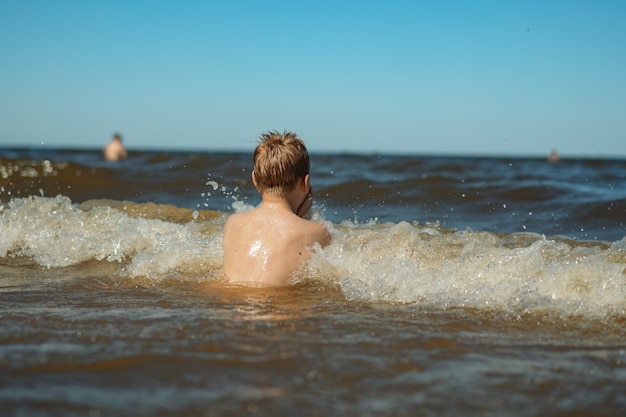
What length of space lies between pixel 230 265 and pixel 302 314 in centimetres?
102

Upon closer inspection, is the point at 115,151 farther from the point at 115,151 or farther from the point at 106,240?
the point at 106,240

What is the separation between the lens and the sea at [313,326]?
2.18 meters

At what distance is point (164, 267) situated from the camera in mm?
4871

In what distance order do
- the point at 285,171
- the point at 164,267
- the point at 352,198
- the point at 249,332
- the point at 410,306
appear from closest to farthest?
the point at 249,332
the point at 410,306
the point at 285,171
the point at 164,267
the point at 352,198

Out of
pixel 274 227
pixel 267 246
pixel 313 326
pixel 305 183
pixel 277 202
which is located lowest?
pixel 313 326

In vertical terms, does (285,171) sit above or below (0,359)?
above

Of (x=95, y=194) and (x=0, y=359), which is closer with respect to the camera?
(x=0, y=359)

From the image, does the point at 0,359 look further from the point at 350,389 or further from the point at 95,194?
the point at 95,194

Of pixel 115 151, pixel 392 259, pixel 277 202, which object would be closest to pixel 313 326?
pixel 277 202

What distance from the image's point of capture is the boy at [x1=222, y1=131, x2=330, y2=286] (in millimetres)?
4082

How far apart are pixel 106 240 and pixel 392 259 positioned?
104 inches

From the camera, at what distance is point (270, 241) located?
4.08 meters

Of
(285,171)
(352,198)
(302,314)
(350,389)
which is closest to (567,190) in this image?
(352,198)

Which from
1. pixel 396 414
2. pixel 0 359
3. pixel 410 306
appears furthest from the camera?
pixel 410 306
